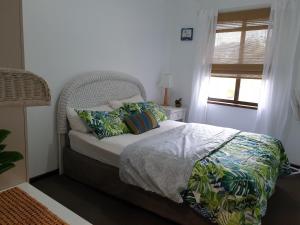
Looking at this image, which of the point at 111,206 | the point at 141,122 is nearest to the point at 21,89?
the point at 111,206

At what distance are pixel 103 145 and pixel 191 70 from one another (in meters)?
2.62

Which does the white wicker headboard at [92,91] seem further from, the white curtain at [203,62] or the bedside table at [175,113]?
the white curtain at [203,62]

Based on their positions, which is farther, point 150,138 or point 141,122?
point 141,122

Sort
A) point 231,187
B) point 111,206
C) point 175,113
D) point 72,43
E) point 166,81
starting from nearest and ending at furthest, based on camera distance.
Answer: point 231,187 → point 111,206 → point 72,43 → point 175,113 → point 166,81

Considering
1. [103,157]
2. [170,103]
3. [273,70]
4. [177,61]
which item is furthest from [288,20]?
[103,157]

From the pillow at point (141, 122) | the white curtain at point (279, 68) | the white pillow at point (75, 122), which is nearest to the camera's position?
the white pillow at point (75, 122)

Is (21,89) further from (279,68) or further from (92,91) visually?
(279,68)

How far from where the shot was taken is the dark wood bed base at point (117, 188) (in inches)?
78.7

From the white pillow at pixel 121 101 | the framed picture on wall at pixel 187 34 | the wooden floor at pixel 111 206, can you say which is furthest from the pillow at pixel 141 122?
the framed picture on wall at pixel 187 34

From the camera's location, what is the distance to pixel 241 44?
153 inches

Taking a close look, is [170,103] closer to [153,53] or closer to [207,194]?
[153,53]

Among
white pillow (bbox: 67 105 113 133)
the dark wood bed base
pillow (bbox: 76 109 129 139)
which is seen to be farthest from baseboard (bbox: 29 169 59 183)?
pillow (bbox: 76 109 129 139)

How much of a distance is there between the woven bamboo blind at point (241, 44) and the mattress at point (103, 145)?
199 centimetres

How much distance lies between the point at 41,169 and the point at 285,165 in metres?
2.91
